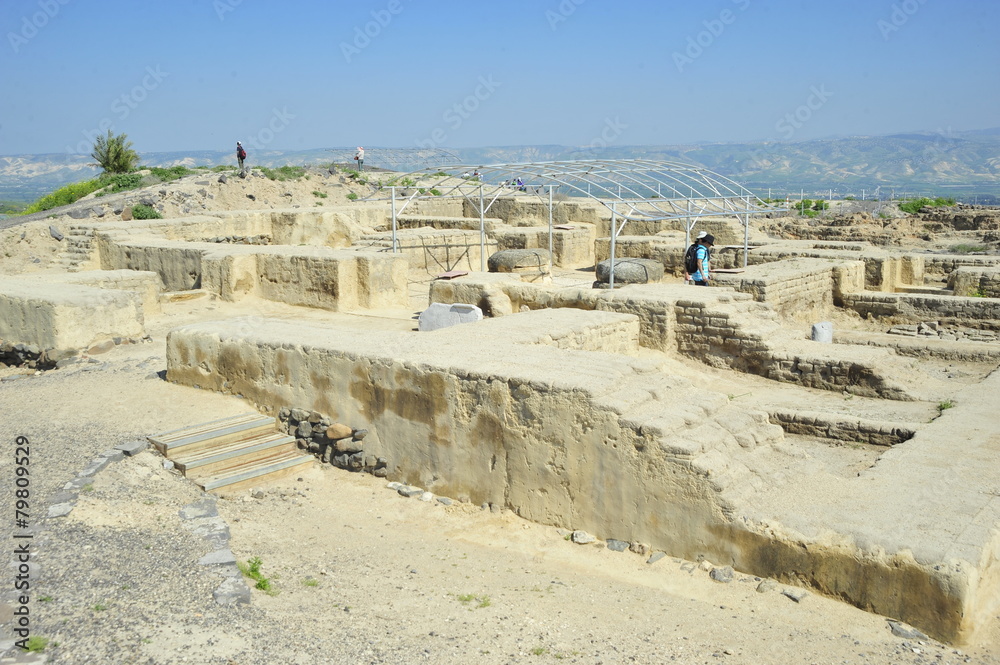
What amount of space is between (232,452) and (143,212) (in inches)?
531

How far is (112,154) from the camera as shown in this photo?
25.4 meters

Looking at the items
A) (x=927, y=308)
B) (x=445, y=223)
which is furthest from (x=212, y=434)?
(x=445, y=223)

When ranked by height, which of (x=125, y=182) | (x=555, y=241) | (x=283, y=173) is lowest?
(x=555, y=241)

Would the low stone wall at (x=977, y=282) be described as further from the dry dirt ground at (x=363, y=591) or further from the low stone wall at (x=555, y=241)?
the low stone wall at (x=555, y=241)

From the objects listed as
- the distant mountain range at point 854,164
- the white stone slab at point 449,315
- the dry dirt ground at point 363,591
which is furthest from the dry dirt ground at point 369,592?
the distant mountain range at point 854,164

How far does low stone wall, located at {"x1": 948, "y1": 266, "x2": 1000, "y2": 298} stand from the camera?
12.0 metres

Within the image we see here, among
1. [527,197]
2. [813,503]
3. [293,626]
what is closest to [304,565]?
[293,626]

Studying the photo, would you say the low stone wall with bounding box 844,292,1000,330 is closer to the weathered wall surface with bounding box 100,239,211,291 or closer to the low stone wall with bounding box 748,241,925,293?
the low stone wall with bounding box 748,241,925,293

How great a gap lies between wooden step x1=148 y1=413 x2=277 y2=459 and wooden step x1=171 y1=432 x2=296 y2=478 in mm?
53

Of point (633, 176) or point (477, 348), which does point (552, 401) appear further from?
Answer: point (633, 176)

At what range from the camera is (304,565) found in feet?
15.6

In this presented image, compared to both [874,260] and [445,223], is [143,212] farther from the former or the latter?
[874,260]

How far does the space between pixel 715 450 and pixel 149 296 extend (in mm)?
9362

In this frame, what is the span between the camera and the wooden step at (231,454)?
6.14 metres
